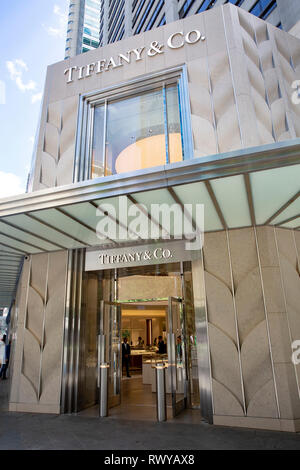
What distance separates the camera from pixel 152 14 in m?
26.9

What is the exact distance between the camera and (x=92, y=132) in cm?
931

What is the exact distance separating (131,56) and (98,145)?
2.99 m

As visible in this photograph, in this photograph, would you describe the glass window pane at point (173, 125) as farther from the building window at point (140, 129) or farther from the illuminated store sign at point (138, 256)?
the illuminated store sign at point (138, 256)

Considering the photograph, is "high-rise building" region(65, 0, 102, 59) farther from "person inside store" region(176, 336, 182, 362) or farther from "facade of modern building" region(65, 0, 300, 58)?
"person inside store" region(176, 336, 182, 362)

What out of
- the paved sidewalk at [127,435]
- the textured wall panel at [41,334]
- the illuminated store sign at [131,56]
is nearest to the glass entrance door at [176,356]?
the paved sidewalk at [127,435]

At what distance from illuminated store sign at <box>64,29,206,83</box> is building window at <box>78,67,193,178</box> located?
0.89 m

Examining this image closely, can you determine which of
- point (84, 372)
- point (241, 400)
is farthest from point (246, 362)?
point (84, 372)

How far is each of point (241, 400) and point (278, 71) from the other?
823cm

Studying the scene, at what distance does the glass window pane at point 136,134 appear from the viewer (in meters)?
8.47

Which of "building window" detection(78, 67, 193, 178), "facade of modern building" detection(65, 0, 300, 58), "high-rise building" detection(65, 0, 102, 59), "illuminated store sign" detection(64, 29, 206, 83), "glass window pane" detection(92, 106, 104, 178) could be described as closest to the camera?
"building window" detection(78, 67, 193, 178)

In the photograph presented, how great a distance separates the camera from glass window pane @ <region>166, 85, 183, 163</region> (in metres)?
8.11

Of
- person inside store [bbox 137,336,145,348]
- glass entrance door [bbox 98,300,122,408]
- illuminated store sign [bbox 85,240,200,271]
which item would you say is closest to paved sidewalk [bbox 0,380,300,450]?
glass entrance door [bbox 98,300,122,408]

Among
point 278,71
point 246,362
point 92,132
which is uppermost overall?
point 278,71
